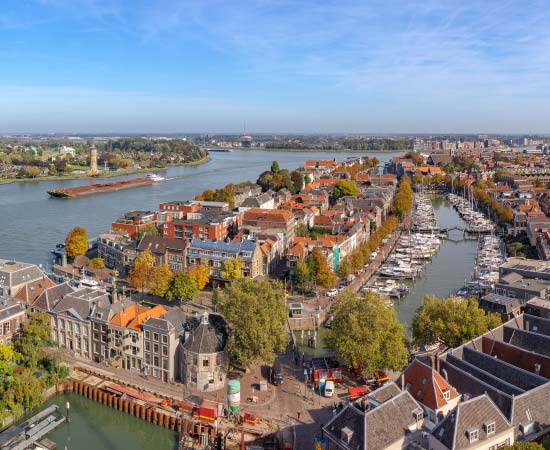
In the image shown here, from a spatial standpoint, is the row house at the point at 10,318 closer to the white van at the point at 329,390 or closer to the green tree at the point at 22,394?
the green tree at the point at 22,394

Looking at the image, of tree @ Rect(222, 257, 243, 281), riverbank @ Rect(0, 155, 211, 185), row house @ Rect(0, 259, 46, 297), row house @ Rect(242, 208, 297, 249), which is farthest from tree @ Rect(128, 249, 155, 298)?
riverbank @ Rect(0, 155, 211, 185)

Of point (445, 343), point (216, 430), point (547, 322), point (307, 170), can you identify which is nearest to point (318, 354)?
point (445, 343)

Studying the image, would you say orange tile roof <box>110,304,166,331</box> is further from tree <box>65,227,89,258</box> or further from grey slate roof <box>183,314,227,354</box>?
tree <box>65,227,89,258</box>

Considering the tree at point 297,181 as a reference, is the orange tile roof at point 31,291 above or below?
below

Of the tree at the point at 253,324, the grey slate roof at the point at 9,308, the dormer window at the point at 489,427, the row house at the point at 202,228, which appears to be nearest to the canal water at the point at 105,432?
the tree at the point at 253,324

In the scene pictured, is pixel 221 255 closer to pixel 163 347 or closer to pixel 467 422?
pixel 163 347

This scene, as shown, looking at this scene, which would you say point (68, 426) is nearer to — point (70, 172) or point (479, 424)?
point (479, 424)
